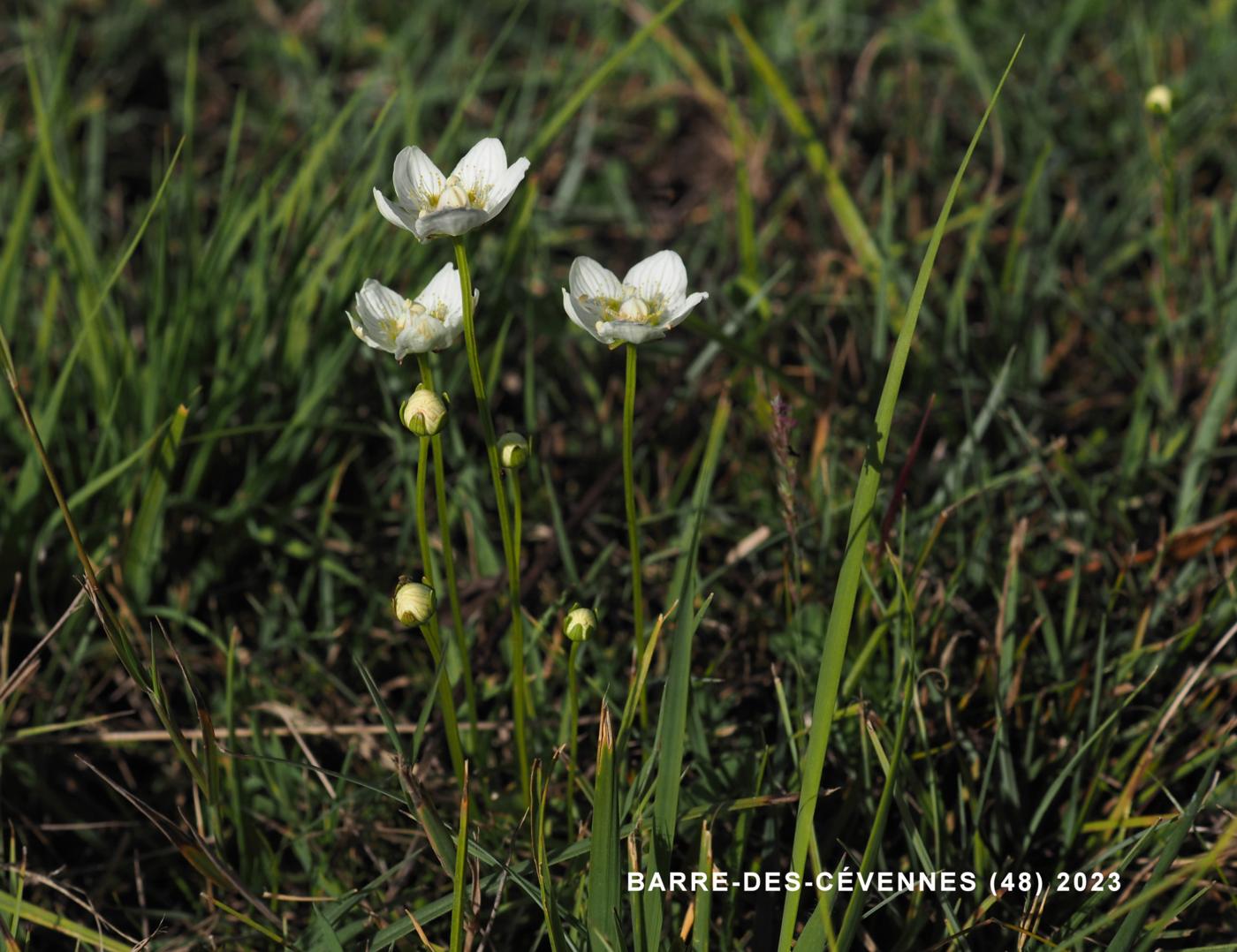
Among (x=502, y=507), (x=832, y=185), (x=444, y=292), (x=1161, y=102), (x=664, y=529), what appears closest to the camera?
(x=502, y=507)

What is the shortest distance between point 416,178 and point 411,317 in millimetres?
319

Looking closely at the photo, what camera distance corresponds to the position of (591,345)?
242cm

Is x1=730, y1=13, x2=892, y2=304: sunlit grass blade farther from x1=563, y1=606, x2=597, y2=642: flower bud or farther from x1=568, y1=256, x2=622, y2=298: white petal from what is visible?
x1=563, y1=606, x2=597, y2=642: flower bud

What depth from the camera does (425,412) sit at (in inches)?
49.4

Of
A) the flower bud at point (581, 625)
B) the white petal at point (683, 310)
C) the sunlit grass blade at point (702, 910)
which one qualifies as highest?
the white petal at point (683, 310)

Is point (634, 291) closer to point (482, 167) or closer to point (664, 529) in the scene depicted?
point (482, 167)

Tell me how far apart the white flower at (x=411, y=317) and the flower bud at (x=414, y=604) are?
26 cm

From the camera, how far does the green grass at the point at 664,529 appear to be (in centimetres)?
151

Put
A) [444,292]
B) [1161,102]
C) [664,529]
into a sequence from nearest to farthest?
[444,292], [664,529], [1161,102]

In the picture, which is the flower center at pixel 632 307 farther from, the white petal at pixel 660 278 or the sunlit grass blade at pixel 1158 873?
the sunlit grass blade at pixel 1158 873

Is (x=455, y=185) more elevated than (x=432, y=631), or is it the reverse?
(x=455, y=185)

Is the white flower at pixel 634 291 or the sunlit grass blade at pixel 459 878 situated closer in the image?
the sunlit grass blade at pixel 459 878

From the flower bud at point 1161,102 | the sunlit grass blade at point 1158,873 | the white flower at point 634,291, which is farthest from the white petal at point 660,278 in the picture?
the flower bud at point 1161,102

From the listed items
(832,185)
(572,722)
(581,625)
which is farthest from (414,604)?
(832,185)
